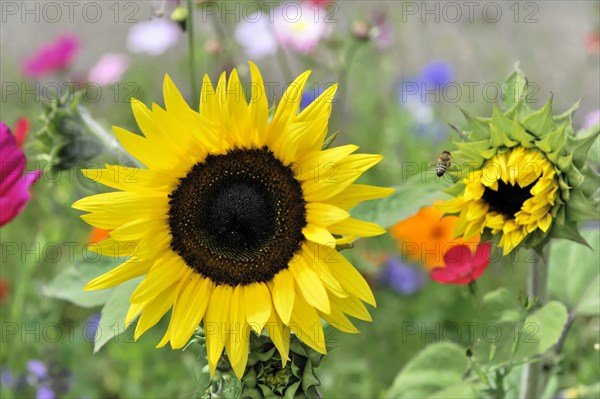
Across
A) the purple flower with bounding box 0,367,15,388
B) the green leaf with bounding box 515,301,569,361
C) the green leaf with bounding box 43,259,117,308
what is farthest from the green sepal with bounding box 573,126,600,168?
the purple flower with bounding box 0,367,15,388

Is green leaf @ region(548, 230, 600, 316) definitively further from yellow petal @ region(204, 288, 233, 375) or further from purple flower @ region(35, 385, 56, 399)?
purple flower @ region(35, 385, 56, 399)

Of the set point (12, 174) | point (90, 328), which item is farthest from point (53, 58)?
point (12, 174)

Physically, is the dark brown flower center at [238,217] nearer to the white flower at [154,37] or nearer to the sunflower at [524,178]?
the sunflower at [524,178]

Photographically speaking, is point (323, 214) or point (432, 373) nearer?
point (323, 214)

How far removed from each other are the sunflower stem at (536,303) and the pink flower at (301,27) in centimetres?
107

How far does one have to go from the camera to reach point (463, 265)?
3.68 ft

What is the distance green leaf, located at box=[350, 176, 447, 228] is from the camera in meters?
1.12

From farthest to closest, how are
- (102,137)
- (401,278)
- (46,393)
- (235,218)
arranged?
(401,278) < (46,393) < (102,137) < (235,218)

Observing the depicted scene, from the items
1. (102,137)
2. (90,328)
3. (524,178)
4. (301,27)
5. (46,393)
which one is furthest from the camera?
(301,27)

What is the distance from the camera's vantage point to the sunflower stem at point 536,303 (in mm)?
1176

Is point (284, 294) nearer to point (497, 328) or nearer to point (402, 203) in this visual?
point (402, 203)

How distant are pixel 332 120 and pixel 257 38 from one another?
0.30m

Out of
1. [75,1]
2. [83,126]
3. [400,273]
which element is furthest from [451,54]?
[83,126]

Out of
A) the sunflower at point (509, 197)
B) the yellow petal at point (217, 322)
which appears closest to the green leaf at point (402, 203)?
the sunflower at point (509, 197)
